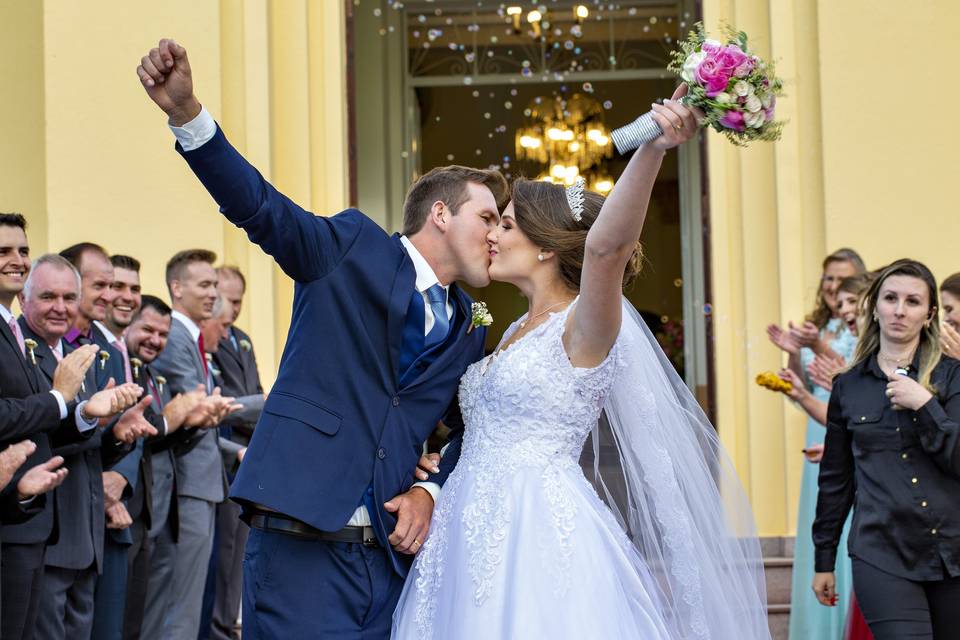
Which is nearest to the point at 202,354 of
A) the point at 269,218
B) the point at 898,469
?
the point at 898,469

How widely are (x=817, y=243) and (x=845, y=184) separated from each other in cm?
42

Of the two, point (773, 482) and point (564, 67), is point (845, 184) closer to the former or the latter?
point (773, 482)

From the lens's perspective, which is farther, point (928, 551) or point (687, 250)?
point (687, 250)

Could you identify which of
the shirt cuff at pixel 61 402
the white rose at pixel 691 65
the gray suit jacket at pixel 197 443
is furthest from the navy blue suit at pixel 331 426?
the gray suit jacket at pixel 197 443

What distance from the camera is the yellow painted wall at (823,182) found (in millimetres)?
7984

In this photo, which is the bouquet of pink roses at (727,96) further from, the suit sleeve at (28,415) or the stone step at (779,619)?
the stone step at (779,619)

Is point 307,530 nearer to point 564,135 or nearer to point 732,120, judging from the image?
point 732,120

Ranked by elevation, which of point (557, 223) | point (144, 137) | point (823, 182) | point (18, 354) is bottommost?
point (18, 354)

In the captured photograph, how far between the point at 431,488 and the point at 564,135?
9.69m

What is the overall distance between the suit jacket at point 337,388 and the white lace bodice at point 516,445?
0.20 metres

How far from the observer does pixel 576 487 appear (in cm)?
369

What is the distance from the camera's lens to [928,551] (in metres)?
4.61

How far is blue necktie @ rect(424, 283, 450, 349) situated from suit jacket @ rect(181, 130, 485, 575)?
0.37ft

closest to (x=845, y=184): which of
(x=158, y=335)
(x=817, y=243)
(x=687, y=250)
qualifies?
(x=817, y=243)
